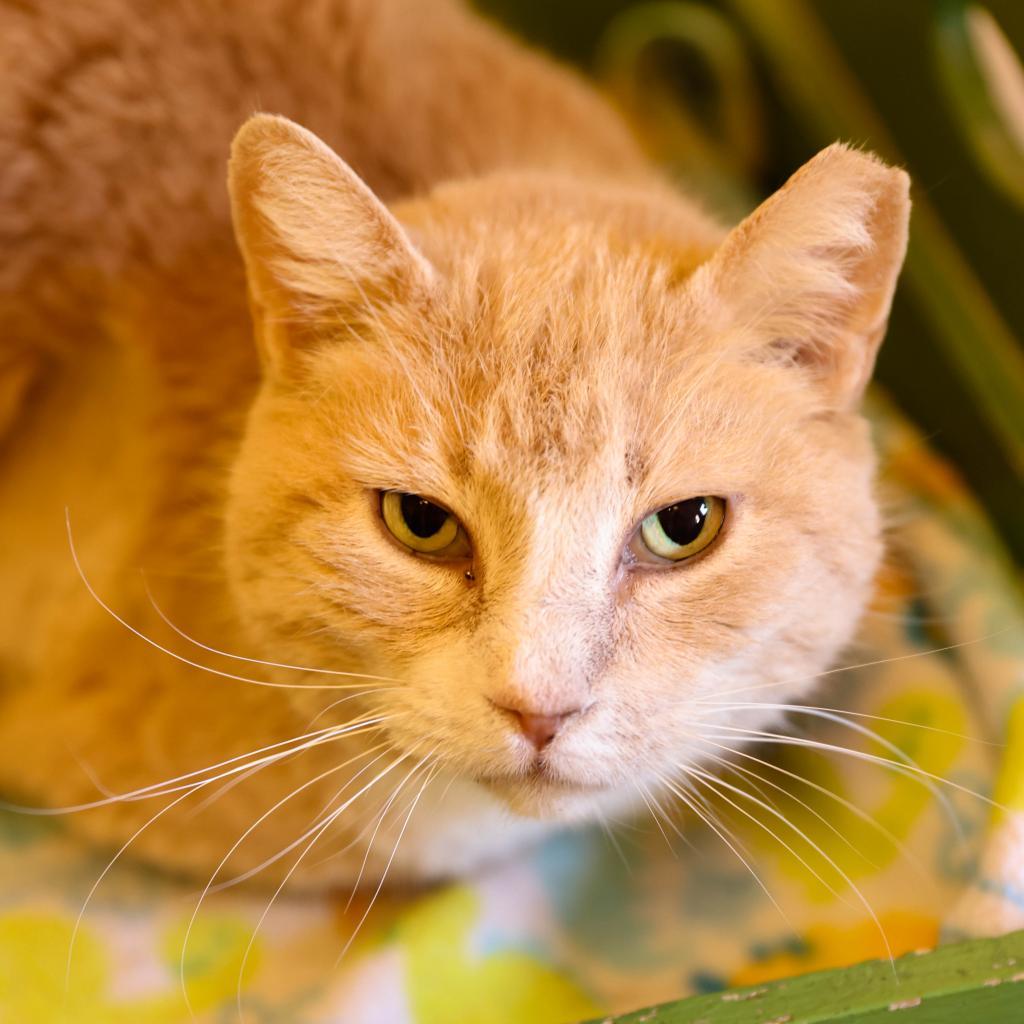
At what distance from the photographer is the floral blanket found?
4.61ft

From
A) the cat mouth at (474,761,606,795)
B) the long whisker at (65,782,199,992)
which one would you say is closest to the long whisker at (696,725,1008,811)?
the cat mouth at (474,761,606,795)

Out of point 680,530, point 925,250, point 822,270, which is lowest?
point 680,530

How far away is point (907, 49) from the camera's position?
203 centimetres

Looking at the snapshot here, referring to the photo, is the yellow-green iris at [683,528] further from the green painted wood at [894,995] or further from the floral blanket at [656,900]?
the green painted wood at [894,995]

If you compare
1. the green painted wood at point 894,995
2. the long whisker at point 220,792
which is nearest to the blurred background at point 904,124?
the green painted wood at point 894,995

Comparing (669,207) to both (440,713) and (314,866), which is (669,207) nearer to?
(440,713)

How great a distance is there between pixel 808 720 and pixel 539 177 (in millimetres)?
832

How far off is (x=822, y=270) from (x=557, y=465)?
37 centimetres

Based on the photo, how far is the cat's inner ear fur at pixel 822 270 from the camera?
1102 millimetres

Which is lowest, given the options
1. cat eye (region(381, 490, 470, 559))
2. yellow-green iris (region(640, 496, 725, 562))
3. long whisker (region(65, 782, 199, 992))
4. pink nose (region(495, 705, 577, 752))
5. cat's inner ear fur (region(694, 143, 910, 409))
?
long whisker (region(65, 782, 199, 992))

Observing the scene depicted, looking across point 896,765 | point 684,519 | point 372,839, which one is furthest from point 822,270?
point 372,839

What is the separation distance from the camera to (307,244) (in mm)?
1198

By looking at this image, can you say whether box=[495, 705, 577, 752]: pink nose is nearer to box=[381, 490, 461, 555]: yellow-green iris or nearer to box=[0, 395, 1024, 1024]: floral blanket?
box=[381, 490, 461, 555]: yellow-green iris

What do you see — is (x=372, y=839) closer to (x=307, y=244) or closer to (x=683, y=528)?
(x=683, y=528)
